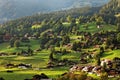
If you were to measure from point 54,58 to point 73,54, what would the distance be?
55.6ft

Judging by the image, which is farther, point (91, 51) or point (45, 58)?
point (91, 51)

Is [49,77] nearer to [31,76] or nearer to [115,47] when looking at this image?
[31,76]

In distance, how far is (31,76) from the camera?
124438 millimetres

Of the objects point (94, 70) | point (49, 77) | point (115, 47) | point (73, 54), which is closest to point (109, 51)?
point (115, 47)

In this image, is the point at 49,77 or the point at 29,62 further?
the point at 29,62

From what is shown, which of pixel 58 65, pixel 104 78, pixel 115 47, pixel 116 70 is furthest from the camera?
pixel 115 47

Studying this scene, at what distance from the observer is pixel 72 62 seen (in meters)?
173

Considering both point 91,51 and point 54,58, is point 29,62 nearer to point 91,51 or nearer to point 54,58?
point 54,58

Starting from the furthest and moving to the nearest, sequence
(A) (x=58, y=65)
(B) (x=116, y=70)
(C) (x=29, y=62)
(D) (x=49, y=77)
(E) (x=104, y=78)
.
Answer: (C) (x=29, y=62) < (A) (x=58, y=65) < (B) (x=116, y=70) < (D) (x=49, y=77) < (E) (x=104, y=78)

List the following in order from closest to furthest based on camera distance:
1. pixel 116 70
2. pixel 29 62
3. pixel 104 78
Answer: pixel 104 78
pixel 116 70
pixel 29 62

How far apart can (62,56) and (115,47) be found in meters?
28.0

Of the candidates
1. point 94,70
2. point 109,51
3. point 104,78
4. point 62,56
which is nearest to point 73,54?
point 62,56

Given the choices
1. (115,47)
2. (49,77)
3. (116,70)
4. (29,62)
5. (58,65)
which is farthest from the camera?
(115,47)

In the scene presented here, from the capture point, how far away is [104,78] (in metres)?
104
